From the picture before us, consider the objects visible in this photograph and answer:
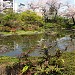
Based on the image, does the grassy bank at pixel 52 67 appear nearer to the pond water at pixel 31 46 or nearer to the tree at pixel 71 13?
the pond water at pixel 31 46

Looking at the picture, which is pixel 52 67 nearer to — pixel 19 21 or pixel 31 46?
pixel 31 46

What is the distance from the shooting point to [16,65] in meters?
8.56

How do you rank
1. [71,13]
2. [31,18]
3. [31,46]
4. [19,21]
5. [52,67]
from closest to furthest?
[52,67], [31,46], [19,21], [31,18], [71,13]

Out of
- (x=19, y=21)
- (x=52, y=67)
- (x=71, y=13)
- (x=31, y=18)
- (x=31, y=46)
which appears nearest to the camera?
(x=52, y=67)

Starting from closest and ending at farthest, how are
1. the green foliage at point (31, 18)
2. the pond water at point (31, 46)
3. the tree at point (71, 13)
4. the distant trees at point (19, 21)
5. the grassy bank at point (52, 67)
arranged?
the grassy bank at point (52, 67) → the pond water at point (31, 46) → the distant trees at point (19, 21) → the green foliage at point (31, 18) → the tree at point (71, 13)

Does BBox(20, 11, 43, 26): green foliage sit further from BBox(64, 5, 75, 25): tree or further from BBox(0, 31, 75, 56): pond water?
BBox(0, 31, 75, 56): pond water

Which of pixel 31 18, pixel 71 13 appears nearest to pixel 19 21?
pixel 31 18

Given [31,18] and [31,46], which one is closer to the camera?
[31,46]

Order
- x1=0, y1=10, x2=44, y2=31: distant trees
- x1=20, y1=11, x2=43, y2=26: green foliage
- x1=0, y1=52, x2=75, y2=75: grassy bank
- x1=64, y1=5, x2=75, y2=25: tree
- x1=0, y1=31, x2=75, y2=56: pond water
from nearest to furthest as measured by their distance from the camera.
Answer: x1=0, y1=52, x2=75, y2=75: grassy bank → x1=0, y1=31, x2=75, y2=56: pond water → x1=0, y1=10, x2=44, y2=31: distant trees → x1=20, y1=11, x2=43, y2=26: green foliage → x1=64, y1=5, x2=75, y2=25: tree

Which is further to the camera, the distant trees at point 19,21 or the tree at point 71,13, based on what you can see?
the tree at point 71,13

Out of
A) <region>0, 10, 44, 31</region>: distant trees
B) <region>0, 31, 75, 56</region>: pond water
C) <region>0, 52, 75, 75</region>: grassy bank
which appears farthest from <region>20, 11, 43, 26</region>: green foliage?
<region>0, 52, 75, 75</region>: grassy bank

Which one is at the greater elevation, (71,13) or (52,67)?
(52,67)

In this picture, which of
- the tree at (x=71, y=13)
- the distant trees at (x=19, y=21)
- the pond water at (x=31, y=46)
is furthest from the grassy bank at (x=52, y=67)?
the tree at (x=71, y=13)

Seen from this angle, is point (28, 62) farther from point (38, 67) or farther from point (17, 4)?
point (17, 4)
